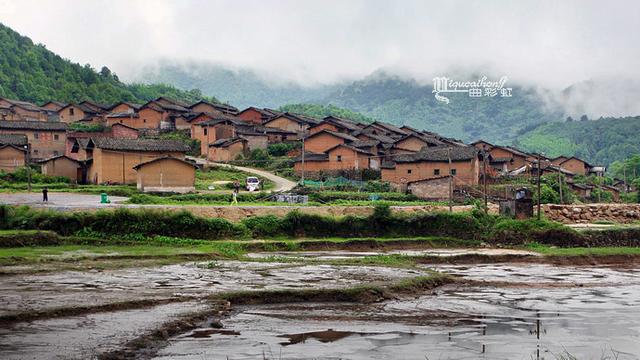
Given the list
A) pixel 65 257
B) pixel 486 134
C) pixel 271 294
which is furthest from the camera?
pixel 486 134

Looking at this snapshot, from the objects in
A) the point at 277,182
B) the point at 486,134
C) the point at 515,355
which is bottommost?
the point at 515,355

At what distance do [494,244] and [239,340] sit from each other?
1013 inches

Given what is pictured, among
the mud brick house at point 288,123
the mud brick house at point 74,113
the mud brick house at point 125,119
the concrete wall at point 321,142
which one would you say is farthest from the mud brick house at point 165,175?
the mud brick house at point 74,113

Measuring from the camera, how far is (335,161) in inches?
2483

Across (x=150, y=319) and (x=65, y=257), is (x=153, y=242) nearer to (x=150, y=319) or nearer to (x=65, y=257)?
(x=65, y=257)

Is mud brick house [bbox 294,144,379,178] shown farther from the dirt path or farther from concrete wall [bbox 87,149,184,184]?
concrete wall [bbox 87,149,184,184]

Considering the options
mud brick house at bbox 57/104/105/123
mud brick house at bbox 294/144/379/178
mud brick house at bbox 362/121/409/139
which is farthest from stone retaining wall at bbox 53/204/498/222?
mud brick house at bbox 57/104/105/123

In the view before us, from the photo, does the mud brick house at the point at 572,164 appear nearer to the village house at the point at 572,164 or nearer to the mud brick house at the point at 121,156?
the village house at the point at 572,164

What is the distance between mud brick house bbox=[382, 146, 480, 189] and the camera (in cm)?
5609

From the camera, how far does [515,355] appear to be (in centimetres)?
1409

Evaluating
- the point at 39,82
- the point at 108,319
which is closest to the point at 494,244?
the point at 108,319

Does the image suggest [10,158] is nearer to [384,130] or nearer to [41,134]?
[41,134]

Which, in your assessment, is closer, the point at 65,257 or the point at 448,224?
the point at 65,257

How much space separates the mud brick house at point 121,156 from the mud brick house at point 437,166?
17171 millimetres
